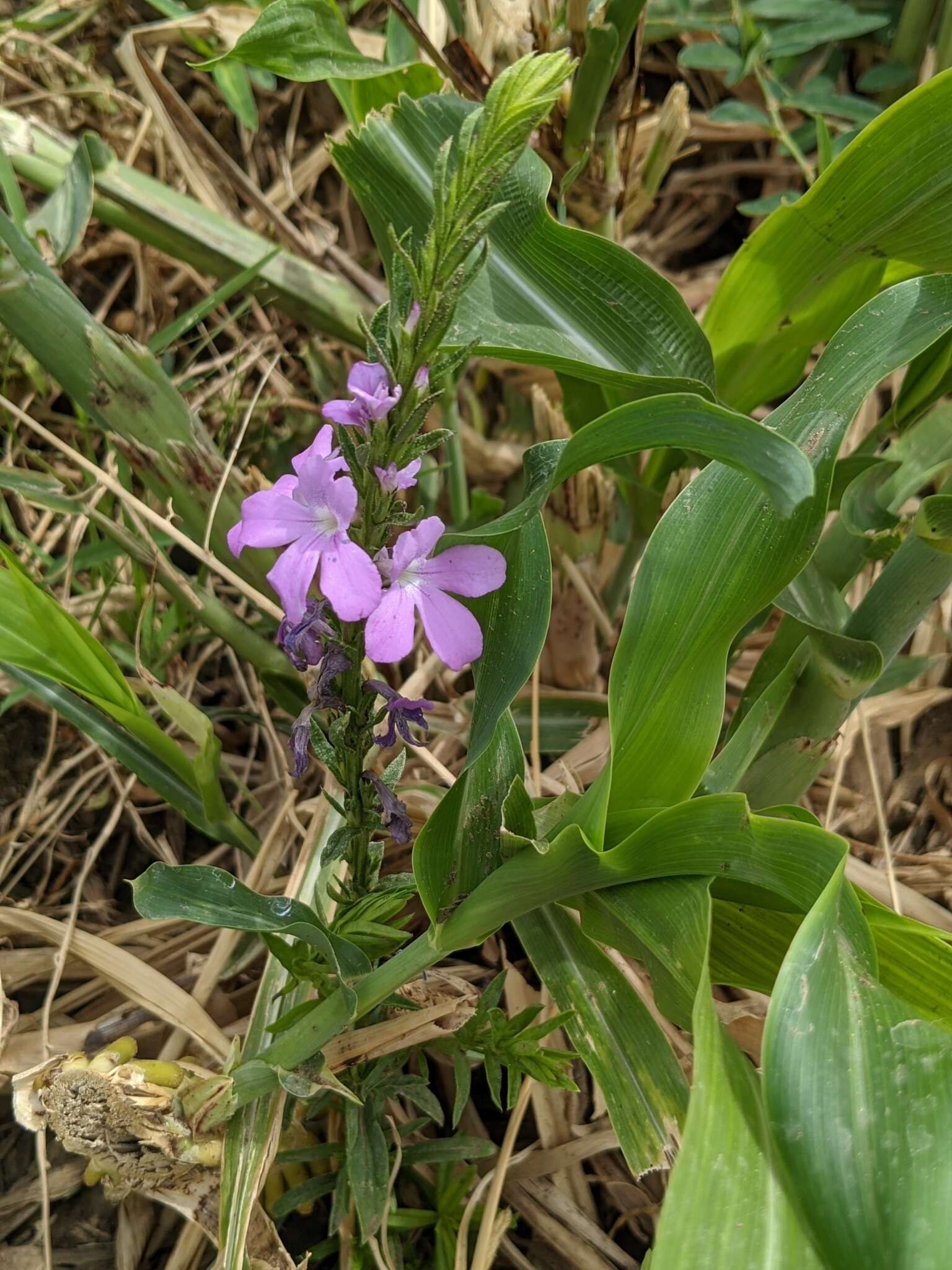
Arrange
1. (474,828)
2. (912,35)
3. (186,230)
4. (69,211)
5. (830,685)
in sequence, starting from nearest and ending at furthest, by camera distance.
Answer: (474,828), (830,685), (69,211), (186,230), (912,35)

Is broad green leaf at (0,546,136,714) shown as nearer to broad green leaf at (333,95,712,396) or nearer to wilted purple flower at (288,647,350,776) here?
wilted purple flower at (288,647,350,776)

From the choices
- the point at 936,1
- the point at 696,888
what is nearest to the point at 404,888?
the point at 696,888

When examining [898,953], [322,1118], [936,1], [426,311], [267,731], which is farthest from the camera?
[936,1]

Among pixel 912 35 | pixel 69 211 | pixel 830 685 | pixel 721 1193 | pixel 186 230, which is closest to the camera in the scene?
pixel 721 1193

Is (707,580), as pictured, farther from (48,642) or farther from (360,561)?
(48,642)

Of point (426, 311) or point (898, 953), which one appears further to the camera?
point (898, 953)

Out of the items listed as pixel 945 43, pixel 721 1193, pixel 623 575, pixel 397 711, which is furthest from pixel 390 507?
pixel 945 43

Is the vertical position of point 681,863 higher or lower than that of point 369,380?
lower

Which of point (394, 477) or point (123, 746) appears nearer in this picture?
point (394, 477)

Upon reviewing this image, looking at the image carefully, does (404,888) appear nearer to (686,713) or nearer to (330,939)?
(330,939)
